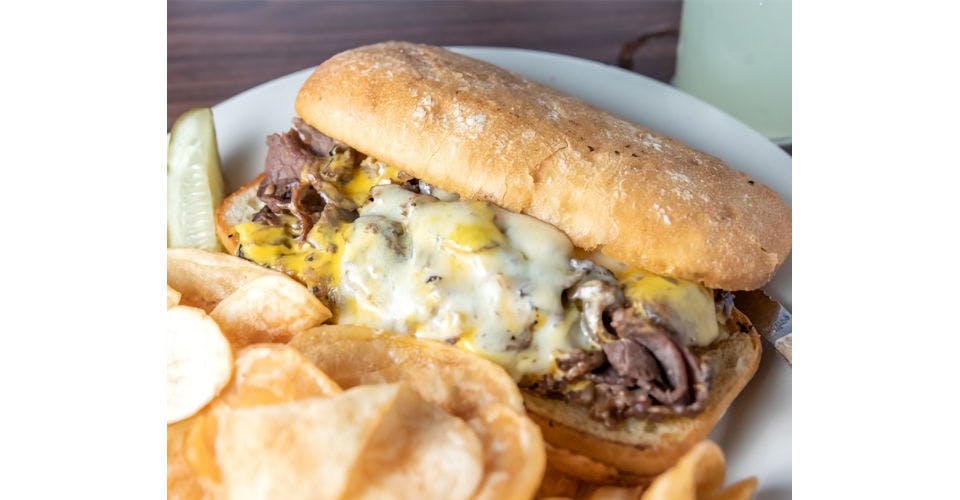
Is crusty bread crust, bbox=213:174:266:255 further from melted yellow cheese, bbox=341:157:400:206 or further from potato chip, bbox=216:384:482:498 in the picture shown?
potato chip, bbox=216:384:482:498

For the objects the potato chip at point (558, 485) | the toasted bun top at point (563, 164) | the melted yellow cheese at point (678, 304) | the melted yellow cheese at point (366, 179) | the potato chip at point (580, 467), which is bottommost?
the potato chip at point (558, 485)

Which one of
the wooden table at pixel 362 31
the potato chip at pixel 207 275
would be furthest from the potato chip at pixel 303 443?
the wooden table at pixel 362 31

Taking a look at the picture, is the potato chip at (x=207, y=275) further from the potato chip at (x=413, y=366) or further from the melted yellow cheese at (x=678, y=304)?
the melted yellow cheese at (x=678, y=304)

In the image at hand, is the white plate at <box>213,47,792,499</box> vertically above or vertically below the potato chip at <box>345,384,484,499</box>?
above

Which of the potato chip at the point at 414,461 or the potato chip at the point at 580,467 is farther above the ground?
the potato chip at the point at 414,461

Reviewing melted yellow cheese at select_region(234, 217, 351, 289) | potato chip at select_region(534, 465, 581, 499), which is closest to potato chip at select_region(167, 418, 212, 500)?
melted yellow cheese at select_region(234, 217, 351, 289)

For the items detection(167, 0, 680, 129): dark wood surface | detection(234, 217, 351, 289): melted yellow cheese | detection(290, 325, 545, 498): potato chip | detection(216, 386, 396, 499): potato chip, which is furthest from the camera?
detection(167, 0, 680, 129): dark wood surface

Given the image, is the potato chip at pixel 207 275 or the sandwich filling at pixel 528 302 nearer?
the sandwich filling at pixel 528 302

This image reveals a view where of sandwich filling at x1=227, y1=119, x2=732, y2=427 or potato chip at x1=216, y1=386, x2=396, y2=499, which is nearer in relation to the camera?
potato chip at x1=216, y1=386, x2=396, y2=499
